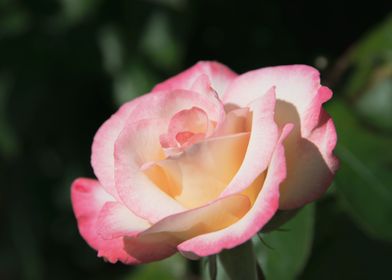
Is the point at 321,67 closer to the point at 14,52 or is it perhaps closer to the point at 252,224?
the point at 252,224

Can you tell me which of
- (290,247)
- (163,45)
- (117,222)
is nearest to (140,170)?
(117,222)

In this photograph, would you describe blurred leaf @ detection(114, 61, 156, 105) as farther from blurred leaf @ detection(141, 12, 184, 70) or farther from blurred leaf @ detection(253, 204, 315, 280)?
blurred leaf @ detection(253, 204, 315, 280)

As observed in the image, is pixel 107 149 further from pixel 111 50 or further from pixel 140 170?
pixel 111 50

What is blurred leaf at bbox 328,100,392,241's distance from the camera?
0.80m

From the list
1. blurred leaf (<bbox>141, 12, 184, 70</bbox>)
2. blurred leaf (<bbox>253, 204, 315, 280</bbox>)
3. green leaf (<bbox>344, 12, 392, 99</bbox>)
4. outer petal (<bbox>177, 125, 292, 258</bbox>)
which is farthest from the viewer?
blurred leaf (<bbox>141, 12, 184, 70</bbox>)

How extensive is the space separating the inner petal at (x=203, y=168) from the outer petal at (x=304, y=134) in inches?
1.5

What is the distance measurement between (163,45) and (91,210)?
671mm

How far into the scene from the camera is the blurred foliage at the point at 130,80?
0.98 metres

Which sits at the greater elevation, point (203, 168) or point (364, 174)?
point (203, 168)

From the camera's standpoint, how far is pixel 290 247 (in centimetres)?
74

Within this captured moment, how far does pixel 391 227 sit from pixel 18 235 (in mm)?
903

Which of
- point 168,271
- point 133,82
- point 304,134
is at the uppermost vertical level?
point 304,134

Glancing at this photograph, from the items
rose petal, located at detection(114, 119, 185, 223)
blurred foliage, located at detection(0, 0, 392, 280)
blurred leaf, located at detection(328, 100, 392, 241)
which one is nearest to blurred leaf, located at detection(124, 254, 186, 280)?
blurred foliage, located at detection(0, 0, 392, 280)

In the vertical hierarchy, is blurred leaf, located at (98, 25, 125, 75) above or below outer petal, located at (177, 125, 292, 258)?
below
